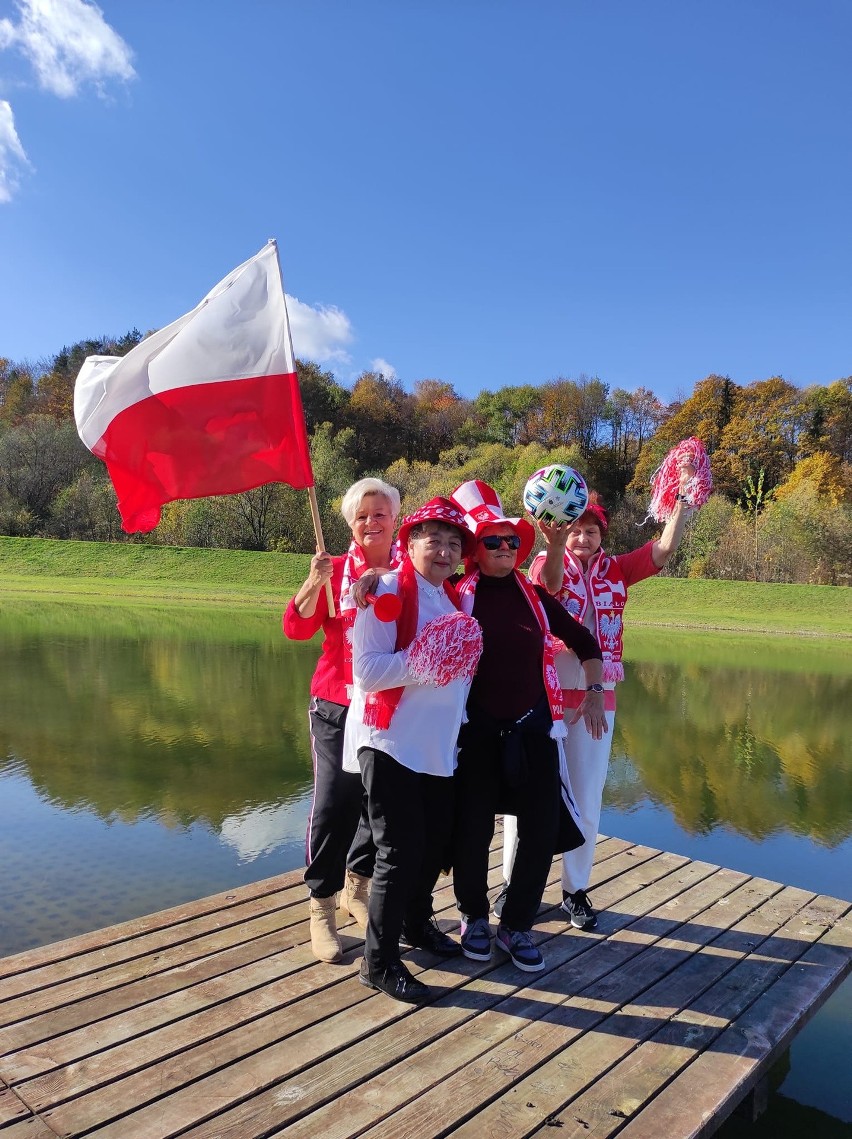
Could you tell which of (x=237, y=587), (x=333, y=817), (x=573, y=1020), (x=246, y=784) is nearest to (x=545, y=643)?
(x=333, y=817)

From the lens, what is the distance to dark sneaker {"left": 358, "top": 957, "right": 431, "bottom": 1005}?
3.08m

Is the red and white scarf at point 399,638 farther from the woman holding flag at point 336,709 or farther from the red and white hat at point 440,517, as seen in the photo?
the woman holding flag at point 336,709

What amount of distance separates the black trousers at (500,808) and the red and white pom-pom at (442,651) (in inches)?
17.8

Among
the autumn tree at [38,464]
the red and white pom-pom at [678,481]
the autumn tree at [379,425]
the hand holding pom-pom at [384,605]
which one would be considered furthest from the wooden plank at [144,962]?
the autumn tree at [379,425]

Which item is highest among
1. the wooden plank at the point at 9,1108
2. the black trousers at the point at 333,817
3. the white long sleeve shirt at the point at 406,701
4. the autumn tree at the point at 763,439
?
the autumn tree at the point at 763,439

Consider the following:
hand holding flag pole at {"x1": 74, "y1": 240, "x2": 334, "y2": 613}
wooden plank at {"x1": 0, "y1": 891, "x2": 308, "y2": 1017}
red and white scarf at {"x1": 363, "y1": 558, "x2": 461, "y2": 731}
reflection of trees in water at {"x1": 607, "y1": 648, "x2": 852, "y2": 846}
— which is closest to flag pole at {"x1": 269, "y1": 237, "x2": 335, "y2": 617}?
hand holding flag pole at {"x1": 74, "y1": 240, "x2": 334, "y2": 613}

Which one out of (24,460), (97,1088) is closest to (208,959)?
(97,1088)

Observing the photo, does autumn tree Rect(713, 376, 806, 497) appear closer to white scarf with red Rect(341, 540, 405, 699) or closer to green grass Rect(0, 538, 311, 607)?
green grass Rect(0, 538, 311, 607)

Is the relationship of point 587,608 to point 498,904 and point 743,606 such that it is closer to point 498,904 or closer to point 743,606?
point 498,904

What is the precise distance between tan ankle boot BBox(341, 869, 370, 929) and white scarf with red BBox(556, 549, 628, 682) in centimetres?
148

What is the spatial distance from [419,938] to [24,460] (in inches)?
1753

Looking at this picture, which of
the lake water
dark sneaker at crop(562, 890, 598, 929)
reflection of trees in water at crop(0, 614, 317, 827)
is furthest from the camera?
reflection of trees in water at crop(0, 614, 317, 827)

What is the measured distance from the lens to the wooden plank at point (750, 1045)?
2.57 metres

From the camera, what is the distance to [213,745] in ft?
26.6
